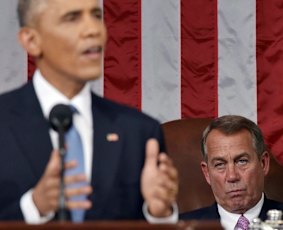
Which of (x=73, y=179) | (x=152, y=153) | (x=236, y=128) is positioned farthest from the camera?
(x=236, y=128)

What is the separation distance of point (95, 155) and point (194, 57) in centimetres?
224

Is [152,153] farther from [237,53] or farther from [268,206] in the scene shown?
[237,53]

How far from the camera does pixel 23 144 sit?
241cm

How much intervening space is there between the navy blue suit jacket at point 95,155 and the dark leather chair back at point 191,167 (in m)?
1.87

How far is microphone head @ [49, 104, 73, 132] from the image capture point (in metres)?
2.25

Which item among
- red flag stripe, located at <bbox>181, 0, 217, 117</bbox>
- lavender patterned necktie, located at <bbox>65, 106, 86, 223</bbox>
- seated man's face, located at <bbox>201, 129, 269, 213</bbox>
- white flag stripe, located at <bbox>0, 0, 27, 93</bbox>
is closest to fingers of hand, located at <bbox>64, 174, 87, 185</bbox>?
lavender patterned necktie, located at <bbox>65, 106, 86, 223</bbox>

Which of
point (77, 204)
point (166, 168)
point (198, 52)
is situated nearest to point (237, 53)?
point (198, 52)

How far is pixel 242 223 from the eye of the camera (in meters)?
4.07

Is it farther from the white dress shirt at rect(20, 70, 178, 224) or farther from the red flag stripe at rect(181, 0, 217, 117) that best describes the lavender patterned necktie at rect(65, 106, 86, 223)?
the red flag stripe at rect(181, 0, 217, 117)

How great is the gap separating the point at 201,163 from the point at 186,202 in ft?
0.51

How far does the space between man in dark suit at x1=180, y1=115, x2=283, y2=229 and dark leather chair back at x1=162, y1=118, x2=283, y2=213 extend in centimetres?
8

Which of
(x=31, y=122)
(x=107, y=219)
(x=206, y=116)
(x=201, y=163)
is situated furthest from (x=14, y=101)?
(x=206, y=116)

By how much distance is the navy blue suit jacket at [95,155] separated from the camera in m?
2.37

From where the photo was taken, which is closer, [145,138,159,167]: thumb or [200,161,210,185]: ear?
[145,138,159,167]: thumb
